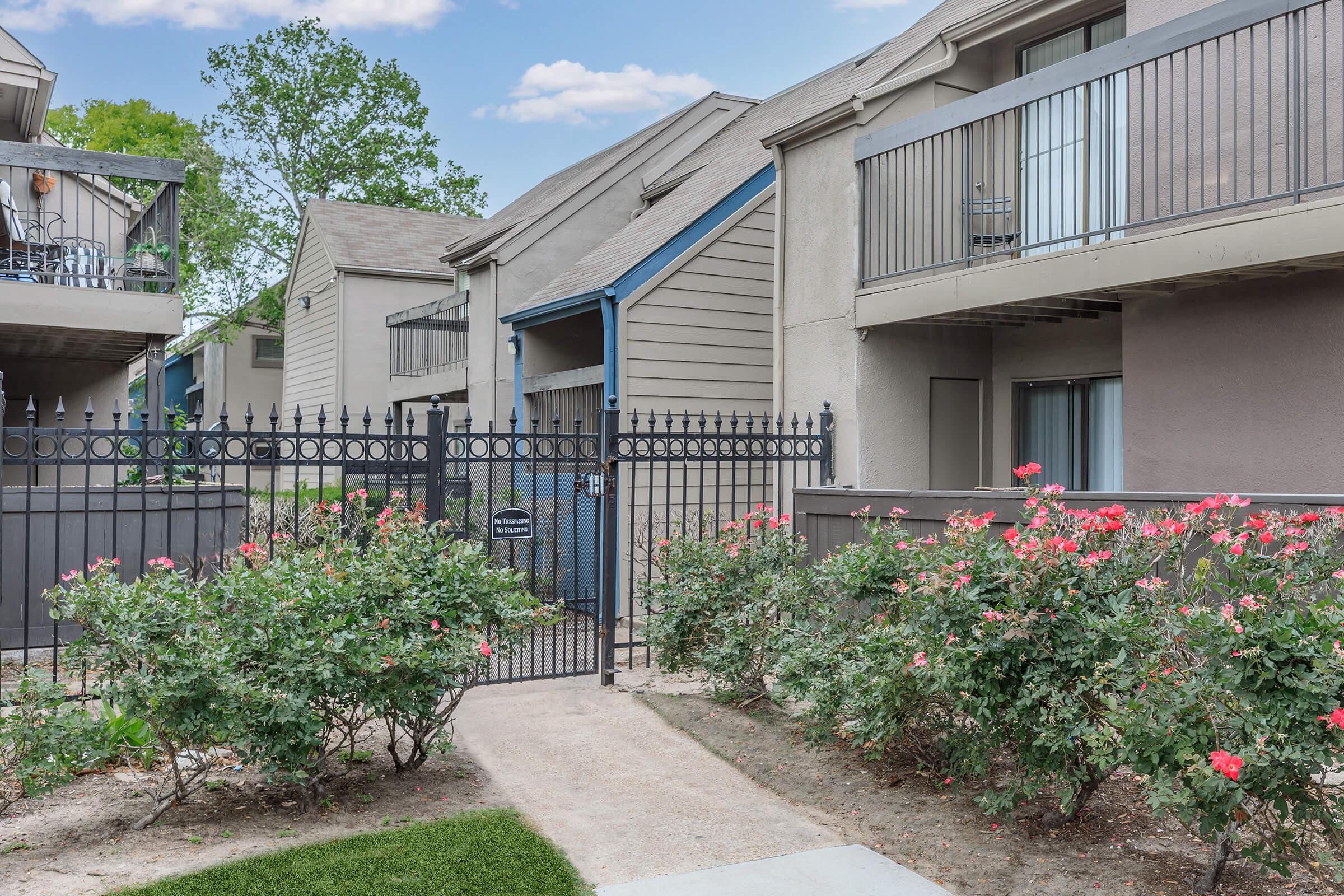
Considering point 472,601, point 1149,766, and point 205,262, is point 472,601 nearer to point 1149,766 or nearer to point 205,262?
point 1149,766

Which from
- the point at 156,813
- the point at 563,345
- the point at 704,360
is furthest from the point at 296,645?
the point at 563,345

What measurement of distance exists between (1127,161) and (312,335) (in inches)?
716

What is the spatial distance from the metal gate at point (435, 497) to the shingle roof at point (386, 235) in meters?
8.56

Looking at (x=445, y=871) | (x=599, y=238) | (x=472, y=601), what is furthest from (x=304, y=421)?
(x=445, y=871)

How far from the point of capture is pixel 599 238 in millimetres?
15773

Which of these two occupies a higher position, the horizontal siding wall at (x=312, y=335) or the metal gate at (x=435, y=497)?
the horizontal siding wall at (x=312, y=335)

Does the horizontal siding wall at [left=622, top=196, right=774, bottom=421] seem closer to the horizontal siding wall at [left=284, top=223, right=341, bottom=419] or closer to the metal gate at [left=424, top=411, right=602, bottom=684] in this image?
the metal gate at [left=424, top=411, right=602, bottom=684]

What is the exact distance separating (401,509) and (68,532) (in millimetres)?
4264

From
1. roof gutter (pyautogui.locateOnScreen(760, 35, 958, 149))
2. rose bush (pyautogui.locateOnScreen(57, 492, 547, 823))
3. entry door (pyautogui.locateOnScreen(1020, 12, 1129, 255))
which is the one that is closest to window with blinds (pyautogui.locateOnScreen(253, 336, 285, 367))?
roof gutter (pyautogui.locateOnScreen(760, 35, 958, 149))

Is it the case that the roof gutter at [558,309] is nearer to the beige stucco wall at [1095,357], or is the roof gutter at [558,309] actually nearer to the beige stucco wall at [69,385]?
the beige stucco wall at [1095,357]

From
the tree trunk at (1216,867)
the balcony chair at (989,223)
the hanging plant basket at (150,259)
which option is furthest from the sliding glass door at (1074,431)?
the hanging plant basket at (150,259)

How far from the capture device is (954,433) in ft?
32.8

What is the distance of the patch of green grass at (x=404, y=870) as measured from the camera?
13.8ft

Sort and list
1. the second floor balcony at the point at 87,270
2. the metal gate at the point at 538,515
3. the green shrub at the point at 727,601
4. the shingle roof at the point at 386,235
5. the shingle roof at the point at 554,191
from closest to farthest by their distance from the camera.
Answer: the green shrub at the point at 727,601, the metal gate at the point at 538,515, the second floor balcony at the point at 87,270, the shingle roof at the point at 554,191, the shingle roof at the point at 386,235
